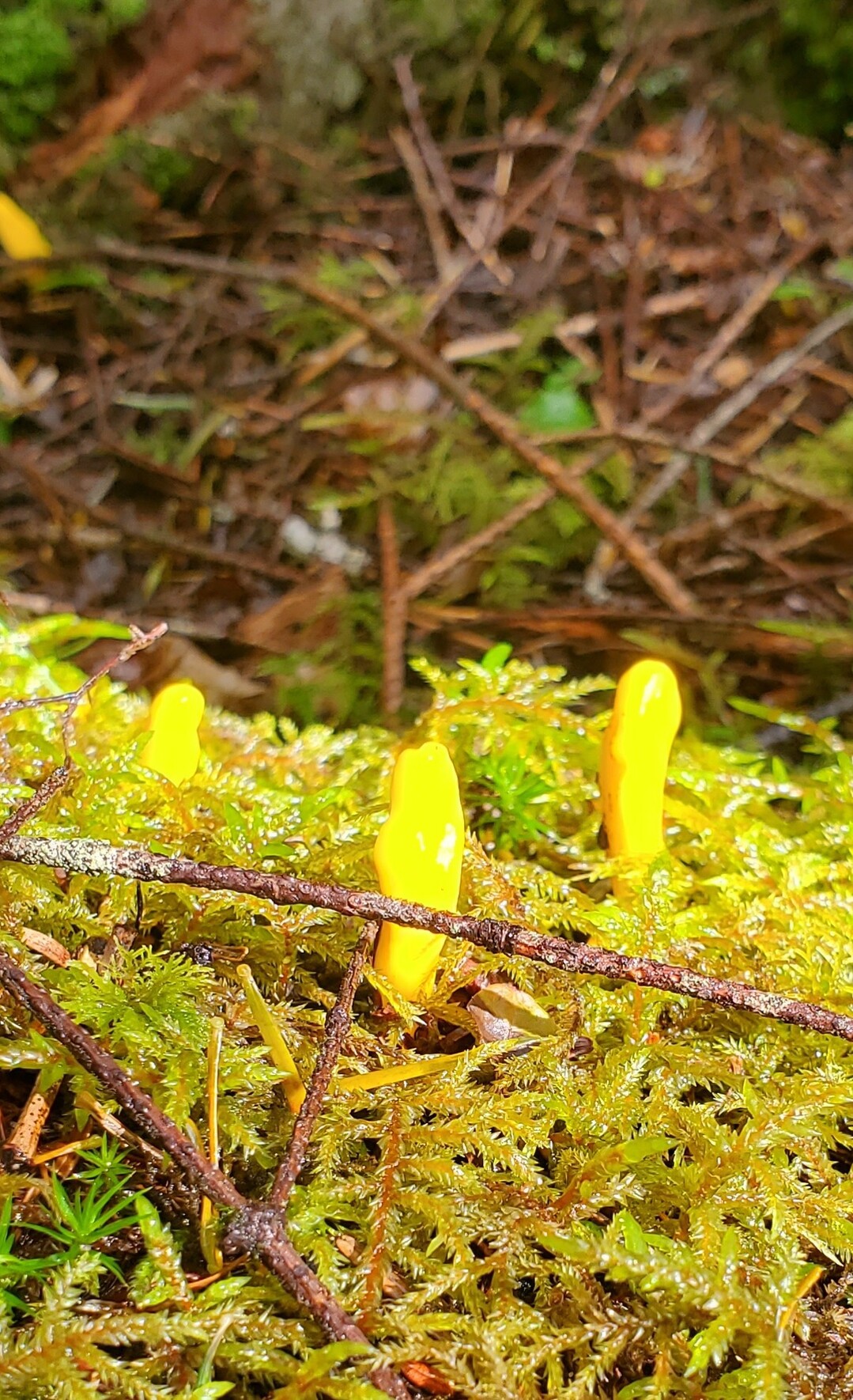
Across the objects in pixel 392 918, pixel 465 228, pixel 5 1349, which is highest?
pixel 465 228

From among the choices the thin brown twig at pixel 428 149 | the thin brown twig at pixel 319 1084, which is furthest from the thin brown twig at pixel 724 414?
the thin brown twig at pixel 319 1084

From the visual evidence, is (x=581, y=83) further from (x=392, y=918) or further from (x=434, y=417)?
(x=392, y=918)

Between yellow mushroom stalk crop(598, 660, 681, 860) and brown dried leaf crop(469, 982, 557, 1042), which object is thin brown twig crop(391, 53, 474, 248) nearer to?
yellow mushroom stalk crop(598, 660, 681, 860)

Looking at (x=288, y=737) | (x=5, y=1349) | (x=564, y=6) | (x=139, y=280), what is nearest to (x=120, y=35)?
(x=139, y=280)

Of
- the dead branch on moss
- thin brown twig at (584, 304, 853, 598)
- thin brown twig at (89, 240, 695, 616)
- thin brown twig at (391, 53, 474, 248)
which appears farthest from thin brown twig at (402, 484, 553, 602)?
the dead branch on moss

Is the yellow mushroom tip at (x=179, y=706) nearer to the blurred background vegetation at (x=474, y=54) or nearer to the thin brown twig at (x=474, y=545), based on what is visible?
the thin brown twig at (x=474, y=545)

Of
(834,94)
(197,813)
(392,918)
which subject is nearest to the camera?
(392,918)
